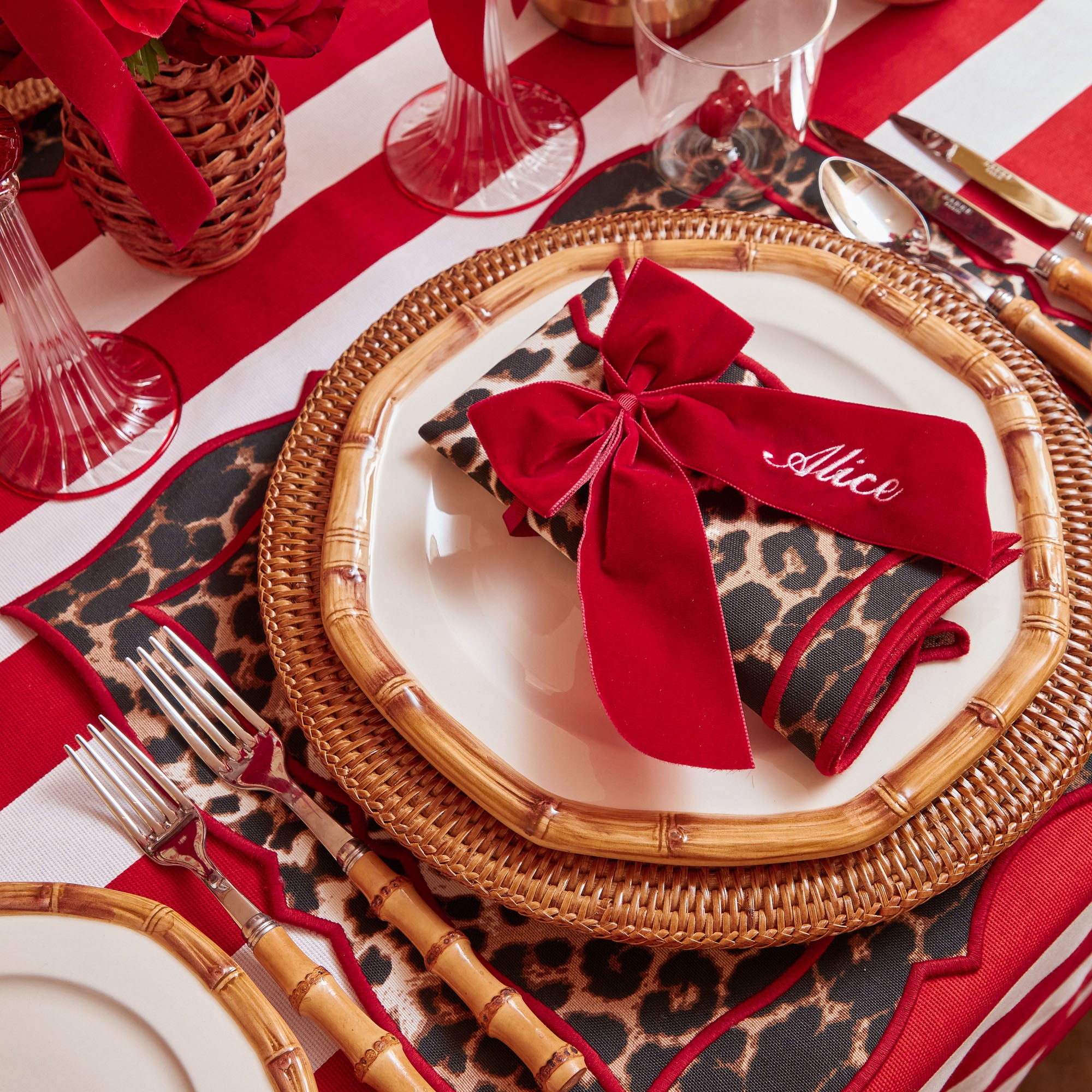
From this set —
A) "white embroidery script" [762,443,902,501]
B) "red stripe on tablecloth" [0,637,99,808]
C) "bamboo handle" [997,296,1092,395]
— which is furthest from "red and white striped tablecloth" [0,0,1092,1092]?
"white embroidery script" [762,443,902,501]

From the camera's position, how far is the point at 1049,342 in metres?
0.63

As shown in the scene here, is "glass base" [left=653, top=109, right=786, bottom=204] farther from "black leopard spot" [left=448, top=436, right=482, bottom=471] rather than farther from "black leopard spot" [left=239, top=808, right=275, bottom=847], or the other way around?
"black leopard spot" [left=239, top=808, right=275, bottom=847]

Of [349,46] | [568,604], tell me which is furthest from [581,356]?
[349,46]

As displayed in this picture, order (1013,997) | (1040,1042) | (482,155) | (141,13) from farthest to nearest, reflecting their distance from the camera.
Answer: (482,155), (1040,1042), (1013,997), (141,13)

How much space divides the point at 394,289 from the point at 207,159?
0.54ft

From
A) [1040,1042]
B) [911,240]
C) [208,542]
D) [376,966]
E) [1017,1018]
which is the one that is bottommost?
[1040,1042]

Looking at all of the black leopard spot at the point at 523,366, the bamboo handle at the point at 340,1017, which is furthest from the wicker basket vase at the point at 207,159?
the bamboo handle at the point at 340,1017

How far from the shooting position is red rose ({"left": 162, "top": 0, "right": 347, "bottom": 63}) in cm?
47

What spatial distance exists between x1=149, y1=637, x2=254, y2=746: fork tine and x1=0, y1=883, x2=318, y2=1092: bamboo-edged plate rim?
10 cm

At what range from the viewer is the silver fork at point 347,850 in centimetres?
47

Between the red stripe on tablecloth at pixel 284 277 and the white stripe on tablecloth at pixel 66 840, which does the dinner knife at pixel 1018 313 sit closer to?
the red stripe on tablecloth at pixel 284 277

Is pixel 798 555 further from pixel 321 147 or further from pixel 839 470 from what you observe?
pixel 321 147

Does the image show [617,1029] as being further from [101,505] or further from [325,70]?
[325,70]

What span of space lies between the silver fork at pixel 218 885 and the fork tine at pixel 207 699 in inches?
1.7
